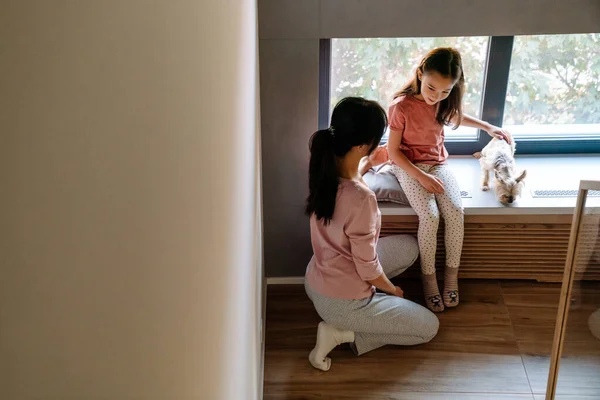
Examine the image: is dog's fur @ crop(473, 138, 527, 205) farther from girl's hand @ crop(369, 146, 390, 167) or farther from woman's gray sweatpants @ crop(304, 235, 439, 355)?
woman's gray sweatpants @ crop(304, 235, 439, 355)

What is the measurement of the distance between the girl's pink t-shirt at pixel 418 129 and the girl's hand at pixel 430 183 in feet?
0.34

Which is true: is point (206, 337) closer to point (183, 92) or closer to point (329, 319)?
point (183, 92)

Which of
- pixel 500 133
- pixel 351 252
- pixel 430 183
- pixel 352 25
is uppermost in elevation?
pixel 352 25

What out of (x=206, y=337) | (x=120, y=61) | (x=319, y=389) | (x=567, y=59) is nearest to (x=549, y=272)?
(x=567, y=59)

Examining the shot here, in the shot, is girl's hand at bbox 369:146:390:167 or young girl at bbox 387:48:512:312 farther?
girl's hand at bbox 369:146:390:167

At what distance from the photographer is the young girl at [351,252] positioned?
6.41ft

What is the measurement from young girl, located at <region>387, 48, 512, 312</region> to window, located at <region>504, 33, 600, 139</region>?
1.02 feet

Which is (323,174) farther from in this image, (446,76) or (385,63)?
(385,63)

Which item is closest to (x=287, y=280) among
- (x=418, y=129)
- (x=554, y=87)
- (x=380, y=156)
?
(x=380, y=156)

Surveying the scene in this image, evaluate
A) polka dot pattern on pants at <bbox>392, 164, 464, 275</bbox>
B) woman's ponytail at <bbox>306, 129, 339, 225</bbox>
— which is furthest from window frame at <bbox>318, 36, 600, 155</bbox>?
woman's ponytail at <bbox>306, 129, 339, 225</bbox>

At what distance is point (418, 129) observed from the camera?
248 cm

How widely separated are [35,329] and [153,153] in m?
0.28

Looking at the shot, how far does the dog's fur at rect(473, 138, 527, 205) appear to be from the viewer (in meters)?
2.48

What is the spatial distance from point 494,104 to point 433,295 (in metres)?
0.80
